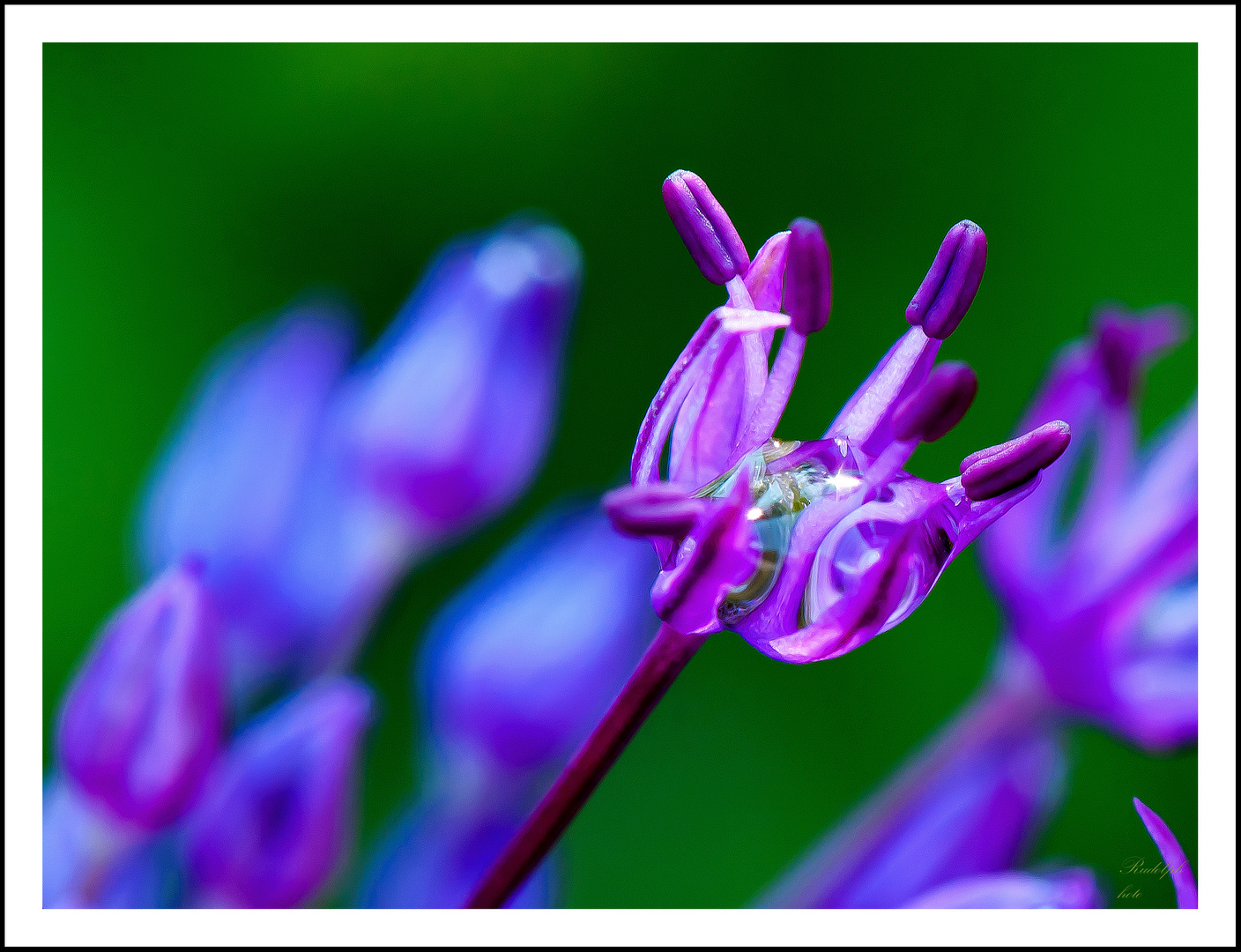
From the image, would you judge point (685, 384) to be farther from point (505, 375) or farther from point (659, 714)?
point (659, 714)

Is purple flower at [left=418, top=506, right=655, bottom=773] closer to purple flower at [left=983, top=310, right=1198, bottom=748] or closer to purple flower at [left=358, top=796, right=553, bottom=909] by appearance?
purple flower at [left=358, top=796, right=553, bottom=909]

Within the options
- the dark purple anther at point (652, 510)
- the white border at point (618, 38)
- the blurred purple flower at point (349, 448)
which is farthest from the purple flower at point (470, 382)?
the dark purple anther at point (652, 510)

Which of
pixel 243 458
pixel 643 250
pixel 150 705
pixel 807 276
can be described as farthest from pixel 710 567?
pixel 643 250

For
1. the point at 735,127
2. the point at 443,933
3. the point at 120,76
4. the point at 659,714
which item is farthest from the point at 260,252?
the point at 443,933

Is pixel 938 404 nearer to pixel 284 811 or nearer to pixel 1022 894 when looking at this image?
pixel 1022 894

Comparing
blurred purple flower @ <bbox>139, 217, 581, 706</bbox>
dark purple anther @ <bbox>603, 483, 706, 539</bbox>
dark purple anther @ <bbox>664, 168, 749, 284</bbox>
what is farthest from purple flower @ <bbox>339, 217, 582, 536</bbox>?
dark purple anther @ <bbox>603, 483, 706, 539</bbox>
